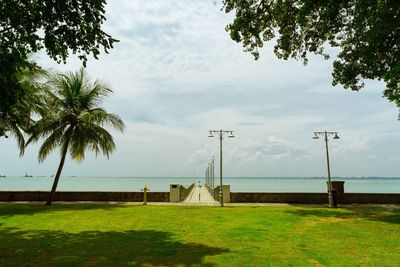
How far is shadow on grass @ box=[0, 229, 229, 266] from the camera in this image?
841cm

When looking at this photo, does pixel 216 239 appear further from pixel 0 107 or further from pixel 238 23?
pixel 238 23

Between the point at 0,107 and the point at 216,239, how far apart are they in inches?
324

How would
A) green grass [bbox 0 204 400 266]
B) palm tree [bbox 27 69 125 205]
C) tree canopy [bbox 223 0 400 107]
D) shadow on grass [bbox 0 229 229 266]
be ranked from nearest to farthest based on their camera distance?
1. shadow on grass [bbox 0 229 229 266]
2. green grass [bbox 0 204 400 266]
3. tree canopy [bbox 223 0 400 107]
4. palm tree [bbox 27 69 125 205]

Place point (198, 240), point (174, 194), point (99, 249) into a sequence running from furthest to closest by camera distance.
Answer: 1. point (174, 194)
2. point (198, 240)
3. point (99, 249)

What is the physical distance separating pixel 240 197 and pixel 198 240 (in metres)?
17.0

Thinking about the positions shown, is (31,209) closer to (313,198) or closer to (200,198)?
(200,198)

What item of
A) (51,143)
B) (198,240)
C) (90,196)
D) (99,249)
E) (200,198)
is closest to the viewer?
(99,249)

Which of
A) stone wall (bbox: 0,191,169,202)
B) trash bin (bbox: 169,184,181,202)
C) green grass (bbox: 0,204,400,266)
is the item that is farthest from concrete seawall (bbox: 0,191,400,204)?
green grass (bbox: 0,204,400,266)

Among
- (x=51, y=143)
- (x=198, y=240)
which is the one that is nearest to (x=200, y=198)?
(x=51, y=143)

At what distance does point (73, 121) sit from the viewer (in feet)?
85.4

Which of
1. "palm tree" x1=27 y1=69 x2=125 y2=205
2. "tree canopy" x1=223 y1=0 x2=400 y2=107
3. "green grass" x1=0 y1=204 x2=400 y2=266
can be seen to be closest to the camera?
"green grass" x1=0 y1=204 x2=400 y2=266

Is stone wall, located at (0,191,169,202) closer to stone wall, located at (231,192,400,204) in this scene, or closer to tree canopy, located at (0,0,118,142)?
stone wall, located at (231,192,400,204)

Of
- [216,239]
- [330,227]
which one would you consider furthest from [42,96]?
[330,227]

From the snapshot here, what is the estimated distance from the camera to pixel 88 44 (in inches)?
424
